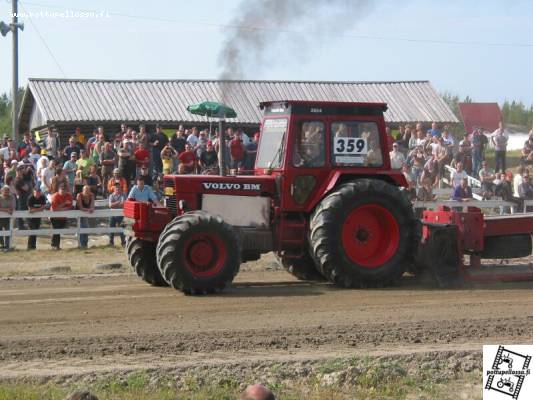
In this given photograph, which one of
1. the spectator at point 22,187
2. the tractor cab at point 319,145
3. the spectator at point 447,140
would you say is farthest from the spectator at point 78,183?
the spectator at point 447,140

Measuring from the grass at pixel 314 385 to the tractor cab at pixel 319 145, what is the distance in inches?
184

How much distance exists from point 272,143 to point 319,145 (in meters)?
0.65

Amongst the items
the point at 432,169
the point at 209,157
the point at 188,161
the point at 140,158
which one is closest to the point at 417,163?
the point at 432,169

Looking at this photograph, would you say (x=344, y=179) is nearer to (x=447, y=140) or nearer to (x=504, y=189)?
(x=504, y=189)

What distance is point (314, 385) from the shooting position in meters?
7.74

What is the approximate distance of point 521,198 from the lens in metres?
22.3

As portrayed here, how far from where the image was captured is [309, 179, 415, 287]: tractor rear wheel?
12.5m

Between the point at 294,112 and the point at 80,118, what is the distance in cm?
1479

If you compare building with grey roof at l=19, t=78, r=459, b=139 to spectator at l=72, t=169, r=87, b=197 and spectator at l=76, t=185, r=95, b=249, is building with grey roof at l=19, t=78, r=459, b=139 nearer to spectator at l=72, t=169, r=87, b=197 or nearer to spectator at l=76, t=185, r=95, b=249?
spectator at l=72, t=169, r=87, b=197

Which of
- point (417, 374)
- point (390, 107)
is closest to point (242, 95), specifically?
point (390, 107)

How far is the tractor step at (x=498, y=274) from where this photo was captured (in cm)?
1323

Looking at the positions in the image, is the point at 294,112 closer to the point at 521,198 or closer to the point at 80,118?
the point at 521,198

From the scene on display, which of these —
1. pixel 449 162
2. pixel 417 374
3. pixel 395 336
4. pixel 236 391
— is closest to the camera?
pixel 236 391

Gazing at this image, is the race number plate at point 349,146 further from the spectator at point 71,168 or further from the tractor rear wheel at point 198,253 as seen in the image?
the spectator at point 71,168
